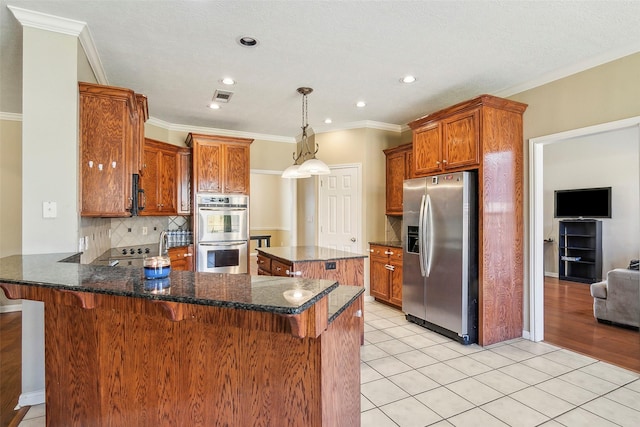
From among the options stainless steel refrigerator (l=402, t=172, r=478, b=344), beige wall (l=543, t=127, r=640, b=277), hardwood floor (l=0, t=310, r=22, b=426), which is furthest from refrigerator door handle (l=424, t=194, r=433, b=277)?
beige wall (l=543, t=127, r=640, b=277)

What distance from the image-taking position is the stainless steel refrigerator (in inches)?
133

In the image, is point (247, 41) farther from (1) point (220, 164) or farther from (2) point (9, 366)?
(2) point (9, 366)

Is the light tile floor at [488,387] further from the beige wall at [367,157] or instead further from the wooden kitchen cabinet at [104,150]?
the beige wall at [367,157]

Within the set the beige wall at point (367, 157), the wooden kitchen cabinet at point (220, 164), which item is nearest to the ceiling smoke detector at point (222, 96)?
the wooden kitchen cabinet at point (220, 164)

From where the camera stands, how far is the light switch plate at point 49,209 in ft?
7.70

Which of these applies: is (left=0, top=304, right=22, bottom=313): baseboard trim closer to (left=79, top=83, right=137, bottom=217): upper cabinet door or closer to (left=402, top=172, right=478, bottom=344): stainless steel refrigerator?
(left=79, top=83, right=137, bottom=217): upper cabinet door

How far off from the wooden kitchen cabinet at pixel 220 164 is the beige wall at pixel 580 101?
3.70m

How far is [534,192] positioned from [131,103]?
3898mm

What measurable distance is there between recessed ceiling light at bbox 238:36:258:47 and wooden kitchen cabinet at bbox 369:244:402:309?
3.01m

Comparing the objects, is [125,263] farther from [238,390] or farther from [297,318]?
[297,318]

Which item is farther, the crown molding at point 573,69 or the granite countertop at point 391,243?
the granite countertop at point 391,243

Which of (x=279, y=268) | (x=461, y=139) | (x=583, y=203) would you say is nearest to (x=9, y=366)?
(x=279, y=268)

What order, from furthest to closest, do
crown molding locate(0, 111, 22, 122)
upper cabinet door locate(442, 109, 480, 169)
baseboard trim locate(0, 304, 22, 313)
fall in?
1. crown molding locate(0, 111, 22, 122)
2. baseboard trim locate(0, 304, 22, 313)
3. upper cabinet door locate(442, 109, 480, 169)

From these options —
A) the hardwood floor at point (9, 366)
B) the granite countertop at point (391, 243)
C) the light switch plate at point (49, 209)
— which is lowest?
the hardwood floor at point (9, 366)
